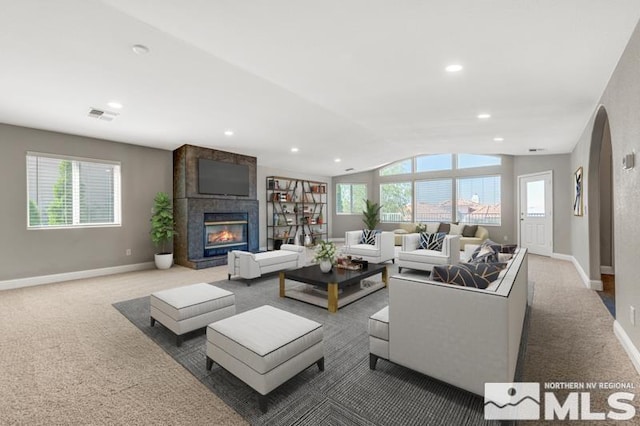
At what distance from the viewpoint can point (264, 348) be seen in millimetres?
1807

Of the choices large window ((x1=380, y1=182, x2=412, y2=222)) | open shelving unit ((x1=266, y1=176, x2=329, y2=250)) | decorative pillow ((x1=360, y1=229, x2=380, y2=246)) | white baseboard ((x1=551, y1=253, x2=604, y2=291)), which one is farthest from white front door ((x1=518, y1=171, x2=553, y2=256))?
open shelving unit ((x1=266, y1=176, x2=329, y2=250))

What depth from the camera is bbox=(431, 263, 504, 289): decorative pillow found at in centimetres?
190

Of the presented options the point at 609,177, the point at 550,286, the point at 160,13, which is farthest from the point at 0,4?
the point at 609,177

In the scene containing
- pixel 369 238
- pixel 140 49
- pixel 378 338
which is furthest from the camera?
pixel 369 238

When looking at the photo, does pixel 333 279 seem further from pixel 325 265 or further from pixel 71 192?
pixel 71 192

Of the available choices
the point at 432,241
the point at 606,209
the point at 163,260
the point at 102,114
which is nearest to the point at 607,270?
the point at 606,209

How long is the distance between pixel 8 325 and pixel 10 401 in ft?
5.77

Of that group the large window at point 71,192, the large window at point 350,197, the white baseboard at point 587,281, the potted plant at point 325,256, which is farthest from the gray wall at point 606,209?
the large window at point 71,192

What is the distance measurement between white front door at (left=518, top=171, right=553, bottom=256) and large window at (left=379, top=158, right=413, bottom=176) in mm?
3181

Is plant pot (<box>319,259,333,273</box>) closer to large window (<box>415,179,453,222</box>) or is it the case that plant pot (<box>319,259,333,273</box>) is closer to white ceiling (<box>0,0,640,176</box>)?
white ceiling (<box>0,0,640,176</box>)

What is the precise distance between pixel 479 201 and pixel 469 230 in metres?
1.16

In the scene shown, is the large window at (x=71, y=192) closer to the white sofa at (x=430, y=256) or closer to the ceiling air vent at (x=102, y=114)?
the ceiling air vent at (x=102, y=114)

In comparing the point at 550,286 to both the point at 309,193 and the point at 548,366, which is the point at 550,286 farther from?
the point at 309,193

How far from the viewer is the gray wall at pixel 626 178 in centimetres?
218
